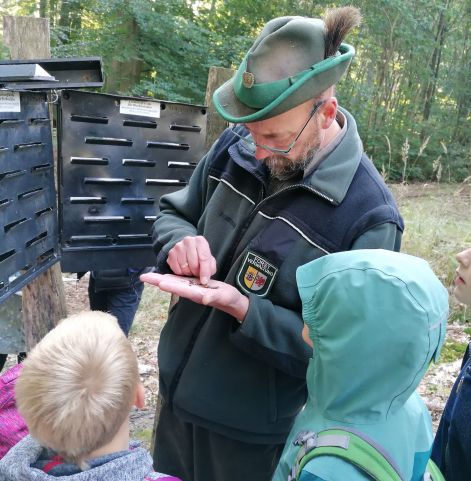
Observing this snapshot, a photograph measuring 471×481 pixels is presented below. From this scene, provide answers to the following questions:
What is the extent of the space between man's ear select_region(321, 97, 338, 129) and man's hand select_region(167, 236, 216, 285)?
0.58 meters

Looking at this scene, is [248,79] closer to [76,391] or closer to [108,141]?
A: [108,141]

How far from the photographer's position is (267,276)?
1772mm

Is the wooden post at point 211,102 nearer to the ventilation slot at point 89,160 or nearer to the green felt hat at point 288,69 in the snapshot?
the ventilation slot at point 89,160

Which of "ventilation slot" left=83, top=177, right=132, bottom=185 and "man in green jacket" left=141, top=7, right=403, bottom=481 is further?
"ventilation slot" left=83, top=177, right=132, bottom=185

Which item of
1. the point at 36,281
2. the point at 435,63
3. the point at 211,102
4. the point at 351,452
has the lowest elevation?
the point at 36,281

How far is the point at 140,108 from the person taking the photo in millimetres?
2367

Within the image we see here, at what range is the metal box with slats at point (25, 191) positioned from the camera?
187 cm

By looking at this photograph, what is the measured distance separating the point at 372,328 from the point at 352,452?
0.92 ft

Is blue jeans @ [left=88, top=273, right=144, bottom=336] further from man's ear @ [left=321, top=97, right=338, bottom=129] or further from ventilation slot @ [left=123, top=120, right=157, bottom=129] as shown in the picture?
man's ear @ [left=321, top=97, right=338, bottom=129]

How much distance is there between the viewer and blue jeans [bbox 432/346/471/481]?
1.63 metres

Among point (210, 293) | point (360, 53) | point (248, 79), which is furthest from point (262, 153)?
point (360, 53)

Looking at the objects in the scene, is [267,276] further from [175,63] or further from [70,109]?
[175,63]

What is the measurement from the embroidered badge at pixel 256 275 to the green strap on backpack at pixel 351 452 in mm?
619

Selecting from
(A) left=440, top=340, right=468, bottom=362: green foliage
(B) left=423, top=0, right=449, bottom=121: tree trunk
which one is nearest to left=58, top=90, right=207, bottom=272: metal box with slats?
(A) left=440, top=340, right=468, bottom=362: green foliage
